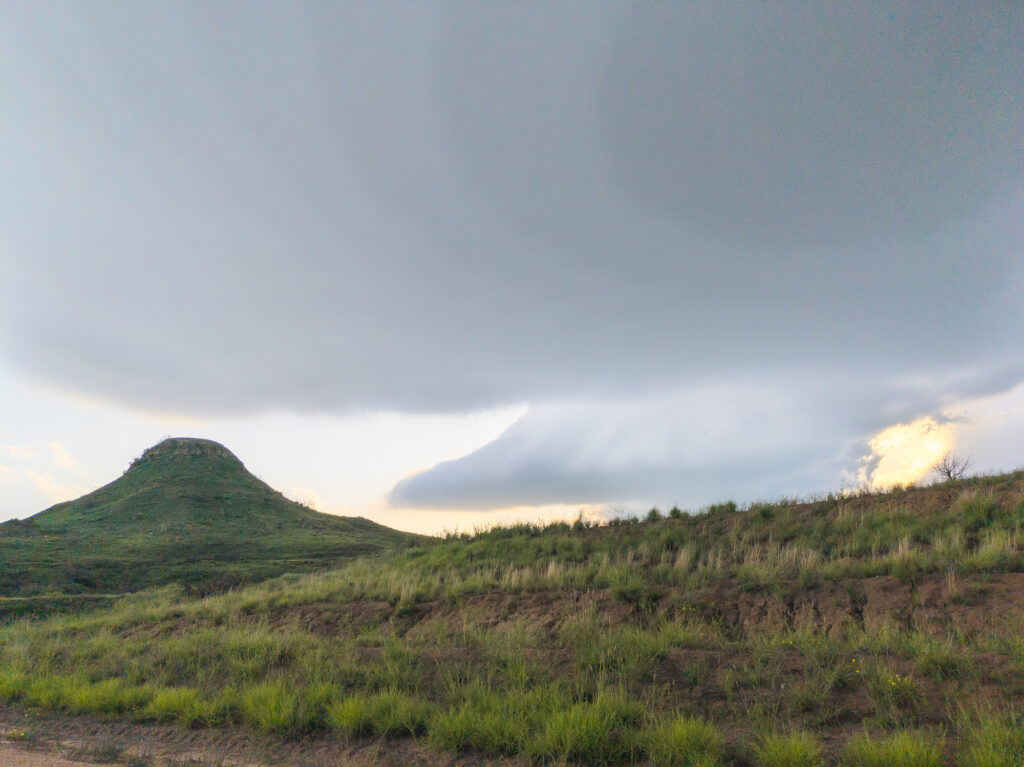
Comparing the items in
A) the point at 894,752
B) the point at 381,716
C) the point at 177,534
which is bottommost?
the point at 381,716

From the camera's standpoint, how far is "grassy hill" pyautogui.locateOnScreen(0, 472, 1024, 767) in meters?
6.15

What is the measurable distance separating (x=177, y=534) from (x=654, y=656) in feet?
146

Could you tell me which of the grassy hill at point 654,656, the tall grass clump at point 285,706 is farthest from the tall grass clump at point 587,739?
the tall grass clump at point 285,706

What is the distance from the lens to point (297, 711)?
25.6 ft

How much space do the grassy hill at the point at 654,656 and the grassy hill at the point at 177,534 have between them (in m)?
15.9

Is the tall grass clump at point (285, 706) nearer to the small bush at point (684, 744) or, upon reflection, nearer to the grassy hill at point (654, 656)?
the grassy hill at point (654, 656)

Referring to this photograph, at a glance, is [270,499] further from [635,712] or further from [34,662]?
[635,712]

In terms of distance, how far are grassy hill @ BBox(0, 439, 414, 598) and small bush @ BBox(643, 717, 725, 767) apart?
2850 centimetres

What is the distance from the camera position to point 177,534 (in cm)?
4312

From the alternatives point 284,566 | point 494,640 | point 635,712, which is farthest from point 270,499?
point 635,712

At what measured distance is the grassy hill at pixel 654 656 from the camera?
615 cm

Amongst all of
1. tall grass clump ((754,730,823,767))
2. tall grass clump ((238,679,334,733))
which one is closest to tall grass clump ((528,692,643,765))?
tall grass clump ((754,730,823,767))

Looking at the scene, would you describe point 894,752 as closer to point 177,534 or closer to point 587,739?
point 587,739

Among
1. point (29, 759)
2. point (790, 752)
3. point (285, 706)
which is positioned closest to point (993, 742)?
point (790, 752)
